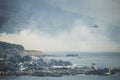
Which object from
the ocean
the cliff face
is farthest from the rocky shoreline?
the cliff face

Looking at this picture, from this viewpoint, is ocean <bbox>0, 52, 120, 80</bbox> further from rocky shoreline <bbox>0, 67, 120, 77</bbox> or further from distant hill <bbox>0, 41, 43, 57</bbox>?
distant hill <bbox>0, 41, 43, 57</bbox>

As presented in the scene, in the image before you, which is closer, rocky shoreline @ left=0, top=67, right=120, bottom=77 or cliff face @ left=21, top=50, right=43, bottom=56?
rocky shoreline @ left=0, top=67, right=120, bottom=77

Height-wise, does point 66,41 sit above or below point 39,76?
above

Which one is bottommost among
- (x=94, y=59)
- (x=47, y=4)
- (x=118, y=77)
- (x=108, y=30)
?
(x=118, y=77)

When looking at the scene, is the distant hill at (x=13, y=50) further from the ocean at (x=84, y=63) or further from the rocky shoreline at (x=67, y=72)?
the ocean at (x=84, y=63)

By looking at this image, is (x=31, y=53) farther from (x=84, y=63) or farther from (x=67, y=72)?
(x=84, y=63)

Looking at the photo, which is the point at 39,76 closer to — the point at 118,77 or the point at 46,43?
the point at 46,43

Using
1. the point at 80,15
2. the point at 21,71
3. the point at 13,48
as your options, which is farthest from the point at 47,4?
the point at 21,71

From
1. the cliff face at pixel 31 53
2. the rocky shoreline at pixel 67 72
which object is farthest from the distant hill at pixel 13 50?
the rocky shoreline at pixel 67 72

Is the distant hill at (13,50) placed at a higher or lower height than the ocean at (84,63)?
higher

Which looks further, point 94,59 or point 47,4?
point 94,59

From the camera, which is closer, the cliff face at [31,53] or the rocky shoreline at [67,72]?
the rocky shoreline at [67,72]
